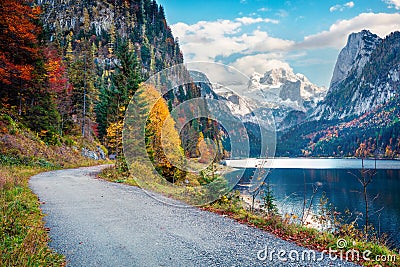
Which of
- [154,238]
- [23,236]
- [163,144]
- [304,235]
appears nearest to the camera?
[23,236]

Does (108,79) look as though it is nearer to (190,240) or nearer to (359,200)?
(359,200)

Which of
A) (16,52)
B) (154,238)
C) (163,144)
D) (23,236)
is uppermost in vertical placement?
(16,52)

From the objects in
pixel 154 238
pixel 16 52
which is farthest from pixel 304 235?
pixel 16 52

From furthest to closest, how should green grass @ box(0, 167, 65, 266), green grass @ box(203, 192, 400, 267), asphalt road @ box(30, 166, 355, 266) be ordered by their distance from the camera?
1. green grass @ box(203, 192, 400, 267)
2. asphalt road @ box(30, 166, 355, 266)
3. green grass @ box(0, 167, 65, 266)

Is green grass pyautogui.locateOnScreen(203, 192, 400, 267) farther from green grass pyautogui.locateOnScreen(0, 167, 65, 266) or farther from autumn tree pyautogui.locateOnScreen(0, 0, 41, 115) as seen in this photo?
autumn tree pyautogui.locateOnScreen(0, 0, 41, 115)

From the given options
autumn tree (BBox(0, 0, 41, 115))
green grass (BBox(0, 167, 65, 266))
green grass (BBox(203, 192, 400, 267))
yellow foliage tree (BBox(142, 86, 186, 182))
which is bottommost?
green grass (BBox(203, 192, 400, 267))

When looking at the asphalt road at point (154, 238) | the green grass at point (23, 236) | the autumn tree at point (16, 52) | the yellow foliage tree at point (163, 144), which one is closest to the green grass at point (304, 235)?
the asphalt road at point (154, 238)

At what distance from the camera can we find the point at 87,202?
10844 mm

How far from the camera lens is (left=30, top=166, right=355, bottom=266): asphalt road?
5520mm

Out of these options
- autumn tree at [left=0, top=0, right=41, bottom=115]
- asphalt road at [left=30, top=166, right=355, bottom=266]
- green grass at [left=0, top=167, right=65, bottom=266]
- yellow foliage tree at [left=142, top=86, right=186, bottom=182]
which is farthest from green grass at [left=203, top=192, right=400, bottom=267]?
autumn tree at [left=0, top=0, right=41, bottom=115]

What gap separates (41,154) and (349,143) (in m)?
193

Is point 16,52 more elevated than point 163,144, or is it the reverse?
point 16,52

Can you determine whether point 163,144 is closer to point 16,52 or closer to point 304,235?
point 304,235

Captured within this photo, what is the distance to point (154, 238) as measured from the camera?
6738mm
